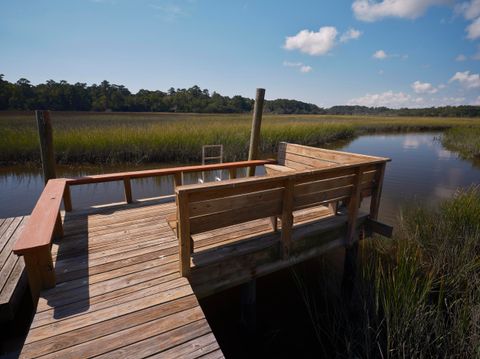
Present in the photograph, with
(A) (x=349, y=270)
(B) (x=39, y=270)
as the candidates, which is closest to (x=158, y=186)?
(A) (x=349, y=270)

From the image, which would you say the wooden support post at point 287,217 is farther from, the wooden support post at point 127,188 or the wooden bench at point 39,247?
the wooden support post at point 127,188

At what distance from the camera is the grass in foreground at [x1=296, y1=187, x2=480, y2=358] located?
228 cm

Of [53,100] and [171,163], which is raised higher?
[53,100]

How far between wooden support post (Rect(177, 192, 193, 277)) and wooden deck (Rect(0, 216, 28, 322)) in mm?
1558

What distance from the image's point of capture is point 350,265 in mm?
4219

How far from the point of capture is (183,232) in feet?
7.68

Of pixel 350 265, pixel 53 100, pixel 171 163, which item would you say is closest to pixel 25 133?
pixel 171 163

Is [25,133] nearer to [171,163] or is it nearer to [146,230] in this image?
[171,163]

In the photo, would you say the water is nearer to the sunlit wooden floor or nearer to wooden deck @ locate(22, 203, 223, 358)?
the sunlit wooden floor

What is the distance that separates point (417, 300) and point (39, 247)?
3172 mm

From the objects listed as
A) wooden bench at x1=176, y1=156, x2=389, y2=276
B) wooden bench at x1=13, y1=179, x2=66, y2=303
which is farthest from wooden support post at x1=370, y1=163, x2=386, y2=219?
wooden bench at x1=13, y1=179, x2=66, y2=303

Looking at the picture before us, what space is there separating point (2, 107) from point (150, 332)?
50.2m

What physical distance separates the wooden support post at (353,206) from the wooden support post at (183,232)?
232 cm

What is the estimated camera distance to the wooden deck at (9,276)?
2.43m
